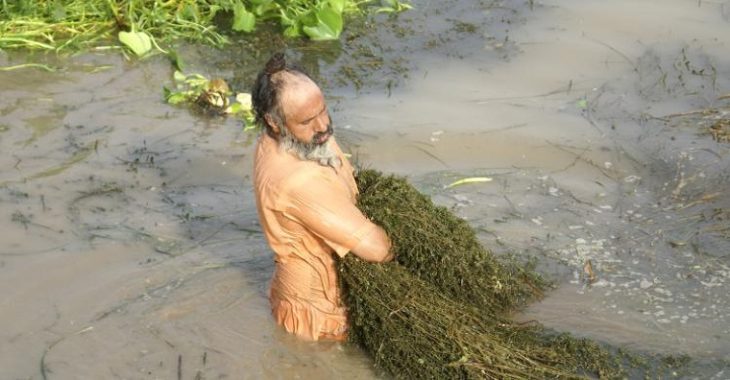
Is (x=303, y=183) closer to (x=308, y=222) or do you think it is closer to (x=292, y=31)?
(x=308, y=222)

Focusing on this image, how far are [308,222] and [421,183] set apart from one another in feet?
7.05

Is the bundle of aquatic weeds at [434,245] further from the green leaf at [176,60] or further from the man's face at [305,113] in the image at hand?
the green leaf at [176,60]

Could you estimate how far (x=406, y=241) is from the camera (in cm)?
415

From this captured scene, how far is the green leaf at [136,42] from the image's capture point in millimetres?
7867

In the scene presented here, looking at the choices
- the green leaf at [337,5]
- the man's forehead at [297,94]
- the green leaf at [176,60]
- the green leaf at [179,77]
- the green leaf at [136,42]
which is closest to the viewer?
the man's forehead at [297,94]

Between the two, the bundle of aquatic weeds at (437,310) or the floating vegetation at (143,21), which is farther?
the floating vegetation at (143,21)

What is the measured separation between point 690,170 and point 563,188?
82 cm

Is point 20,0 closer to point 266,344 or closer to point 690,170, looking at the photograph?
point 266,344

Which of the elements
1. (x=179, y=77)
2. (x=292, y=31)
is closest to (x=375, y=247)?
(x=179, y=77)

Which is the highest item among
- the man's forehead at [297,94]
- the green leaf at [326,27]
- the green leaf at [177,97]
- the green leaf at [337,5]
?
the man's forehead at [297,94]

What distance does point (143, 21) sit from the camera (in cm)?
819

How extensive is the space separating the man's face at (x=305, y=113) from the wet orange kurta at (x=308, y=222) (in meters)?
0.08

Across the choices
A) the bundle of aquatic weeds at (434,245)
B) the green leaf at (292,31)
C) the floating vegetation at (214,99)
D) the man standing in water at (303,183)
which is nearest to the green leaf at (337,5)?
the green leaf at (292,31)

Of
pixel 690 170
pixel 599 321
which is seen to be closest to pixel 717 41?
pixel 690 170
